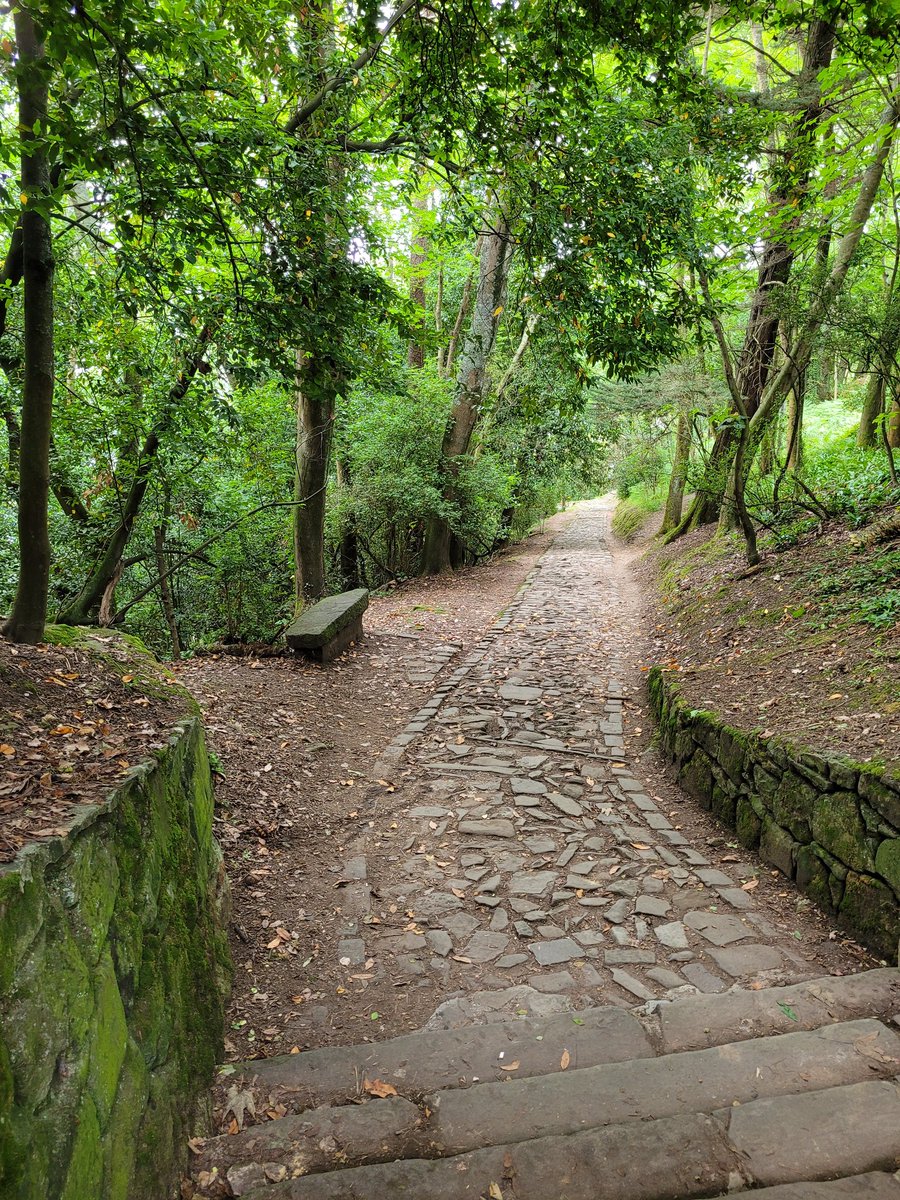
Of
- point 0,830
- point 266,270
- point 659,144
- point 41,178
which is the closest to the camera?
point 0,830

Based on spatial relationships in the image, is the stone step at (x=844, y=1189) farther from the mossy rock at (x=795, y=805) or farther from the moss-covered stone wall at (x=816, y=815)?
the mossy rock at (x=795, y=805)

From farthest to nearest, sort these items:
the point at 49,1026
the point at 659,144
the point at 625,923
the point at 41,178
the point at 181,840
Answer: the point at 659,144, the point at 625,923, the point at 41,178, the point at 181,840, the point at 49,1026

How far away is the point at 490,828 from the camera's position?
15.5 feet

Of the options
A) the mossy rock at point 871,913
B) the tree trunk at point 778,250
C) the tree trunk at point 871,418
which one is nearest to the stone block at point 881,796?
the mossy rock at point 871,913

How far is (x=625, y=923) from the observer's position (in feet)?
11.9

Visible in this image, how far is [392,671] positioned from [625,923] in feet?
16.6

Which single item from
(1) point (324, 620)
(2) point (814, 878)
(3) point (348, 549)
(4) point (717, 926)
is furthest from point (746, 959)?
(3) point (348, 549)

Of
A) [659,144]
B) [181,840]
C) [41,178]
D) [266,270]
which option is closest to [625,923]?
[181,840]

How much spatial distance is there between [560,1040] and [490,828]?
2030 mm

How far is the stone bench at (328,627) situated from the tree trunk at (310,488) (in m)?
0.49

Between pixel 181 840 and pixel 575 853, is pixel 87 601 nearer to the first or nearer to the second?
pixel 181 840

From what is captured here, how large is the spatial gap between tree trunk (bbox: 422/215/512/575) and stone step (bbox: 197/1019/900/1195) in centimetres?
1199

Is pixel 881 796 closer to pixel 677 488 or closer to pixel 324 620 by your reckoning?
pixel 324 620

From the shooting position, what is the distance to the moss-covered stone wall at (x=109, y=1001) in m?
1.47
